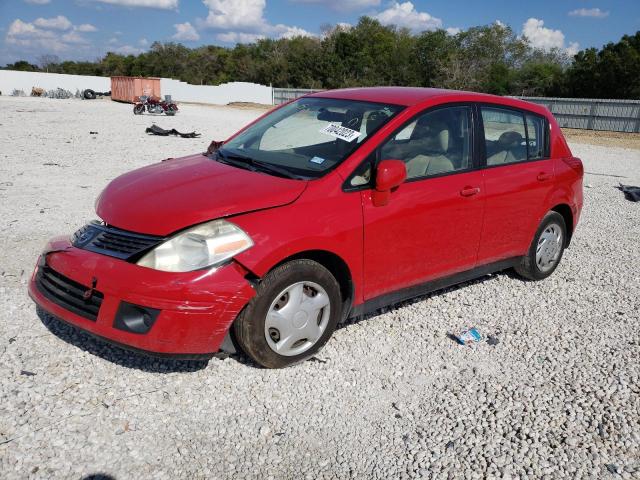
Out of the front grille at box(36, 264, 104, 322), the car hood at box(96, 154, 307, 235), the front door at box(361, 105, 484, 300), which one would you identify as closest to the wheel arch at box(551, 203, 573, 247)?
the front door at box(361, 105, 484, 300)

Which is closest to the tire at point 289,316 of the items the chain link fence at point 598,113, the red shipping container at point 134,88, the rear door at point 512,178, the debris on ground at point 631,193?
the rear door at point 512,178

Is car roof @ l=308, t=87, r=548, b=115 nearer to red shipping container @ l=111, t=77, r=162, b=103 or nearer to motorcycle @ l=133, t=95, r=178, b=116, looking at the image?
motorcycle @ l=133, t=95, r=178, b=116

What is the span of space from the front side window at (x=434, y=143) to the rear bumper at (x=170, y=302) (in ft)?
4.89

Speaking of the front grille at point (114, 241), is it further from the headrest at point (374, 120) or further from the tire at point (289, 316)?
the headrest at point (374, 120)

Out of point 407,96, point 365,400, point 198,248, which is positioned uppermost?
point 407,96

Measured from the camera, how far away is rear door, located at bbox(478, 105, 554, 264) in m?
4.54

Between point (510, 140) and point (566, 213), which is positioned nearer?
point (510, 140)

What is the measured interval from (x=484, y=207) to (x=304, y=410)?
7.46 ft

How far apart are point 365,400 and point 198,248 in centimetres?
A: 135

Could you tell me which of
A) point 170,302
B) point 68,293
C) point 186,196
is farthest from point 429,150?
point 68,293

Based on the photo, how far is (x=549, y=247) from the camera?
5.38 metres

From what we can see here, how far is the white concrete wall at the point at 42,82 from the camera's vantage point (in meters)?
54.8

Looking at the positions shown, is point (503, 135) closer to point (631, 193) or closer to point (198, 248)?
point (198, 248)

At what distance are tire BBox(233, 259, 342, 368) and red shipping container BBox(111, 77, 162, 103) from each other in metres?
44.8
